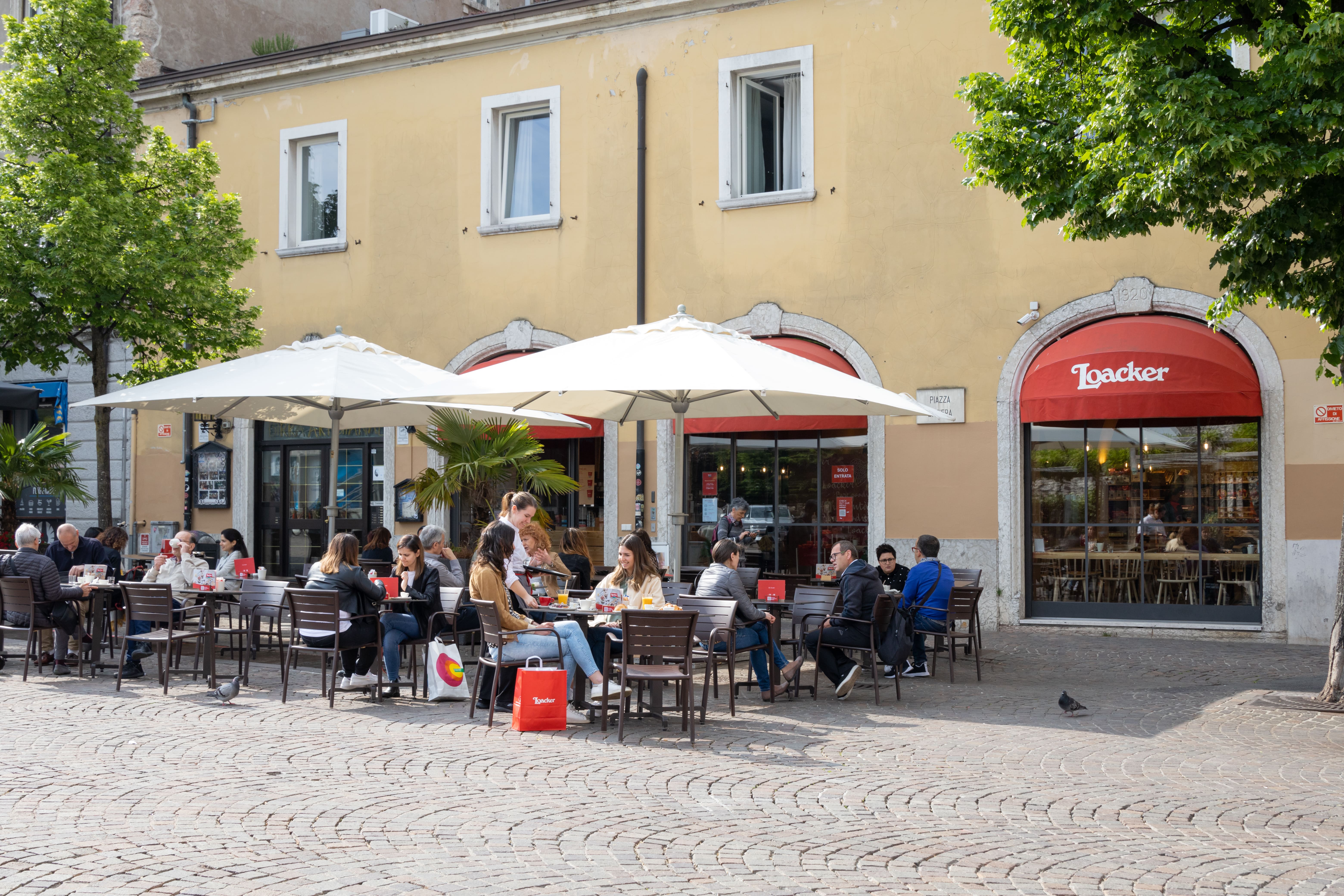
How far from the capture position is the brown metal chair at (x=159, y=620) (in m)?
9.71

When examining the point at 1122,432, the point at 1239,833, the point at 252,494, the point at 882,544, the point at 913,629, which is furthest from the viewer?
the point at 252,494

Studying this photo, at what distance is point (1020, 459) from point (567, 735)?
780 centimetres

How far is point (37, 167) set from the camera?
46.4ft

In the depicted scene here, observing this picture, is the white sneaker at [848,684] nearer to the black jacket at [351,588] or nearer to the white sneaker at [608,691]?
the white sneaker at [608,691]

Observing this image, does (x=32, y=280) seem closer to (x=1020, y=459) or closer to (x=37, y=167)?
(x=37, y=167)

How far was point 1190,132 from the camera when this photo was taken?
26.1 feet

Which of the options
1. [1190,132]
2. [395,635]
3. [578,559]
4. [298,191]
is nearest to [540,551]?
[578,559]

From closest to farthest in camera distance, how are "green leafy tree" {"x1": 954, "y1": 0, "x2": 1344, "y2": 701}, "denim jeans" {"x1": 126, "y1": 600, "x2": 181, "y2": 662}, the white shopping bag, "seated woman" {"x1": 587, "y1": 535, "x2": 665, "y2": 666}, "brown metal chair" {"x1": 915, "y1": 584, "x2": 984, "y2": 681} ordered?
1. "green leafy tree" {"x1": 954, "y1": 0, "x2": 1344, "y2": 701}
2. "seated woman" {"x1": 587, "y1": 535, "x2": 665, "y2": 666}
3. the white shopping bag
4. "denim jeans" {"x1": 126, "y1": 600, "x2": 181, "y2": 662}
5. "brown metal chair" {"x1": 915, "y1": 584, "x2": 984, "y2": 681}

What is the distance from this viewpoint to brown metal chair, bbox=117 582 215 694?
971 cm

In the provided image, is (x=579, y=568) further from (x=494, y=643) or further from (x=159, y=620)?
(x=159, y=620)

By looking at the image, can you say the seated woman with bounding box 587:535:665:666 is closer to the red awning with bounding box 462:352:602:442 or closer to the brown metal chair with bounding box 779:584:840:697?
the brown metal chair with bounding box 779:584:840:697

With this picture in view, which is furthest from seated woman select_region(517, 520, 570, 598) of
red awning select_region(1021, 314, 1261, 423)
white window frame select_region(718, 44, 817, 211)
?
white window frame select_region(718, 44, 817, 211)

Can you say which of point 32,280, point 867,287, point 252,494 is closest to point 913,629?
point 867,287

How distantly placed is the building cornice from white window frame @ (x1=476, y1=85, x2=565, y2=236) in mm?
719
